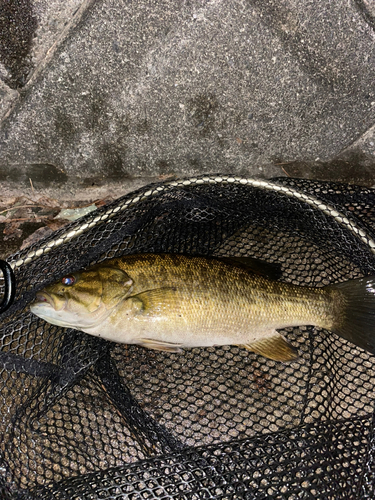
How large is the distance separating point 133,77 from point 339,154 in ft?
6.37

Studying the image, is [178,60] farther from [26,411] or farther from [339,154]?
[26,411]

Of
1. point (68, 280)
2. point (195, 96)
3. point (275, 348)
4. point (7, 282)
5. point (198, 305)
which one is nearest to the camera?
point (7, 282)

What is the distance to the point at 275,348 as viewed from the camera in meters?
2.54

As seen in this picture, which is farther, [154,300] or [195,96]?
[195,96]

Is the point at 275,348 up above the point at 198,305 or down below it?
below

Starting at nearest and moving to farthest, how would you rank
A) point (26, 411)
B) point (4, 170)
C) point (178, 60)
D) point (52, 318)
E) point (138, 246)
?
point (52, 318) → point (26, 411) → point (138, 246) → point (178, 60) → point (4, 170)

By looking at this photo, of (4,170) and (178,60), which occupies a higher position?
(178,60)

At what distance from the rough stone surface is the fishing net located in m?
0.73

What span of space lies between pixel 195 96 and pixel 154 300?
178 centimetres

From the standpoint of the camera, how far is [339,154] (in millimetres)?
3293

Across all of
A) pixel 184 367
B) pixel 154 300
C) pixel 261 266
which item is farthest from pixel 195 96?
pixel 184 367

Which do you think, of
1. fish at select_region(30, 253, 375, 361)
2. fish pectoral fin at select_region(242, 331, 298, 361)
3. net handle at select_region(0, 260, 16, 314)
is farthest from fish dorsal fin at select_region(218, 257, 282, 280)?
net handle at select_region(0, 260, 16, 314)

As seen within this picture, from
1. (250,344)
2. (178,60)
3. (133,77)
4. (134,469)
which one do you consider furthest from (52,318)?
(178,60)

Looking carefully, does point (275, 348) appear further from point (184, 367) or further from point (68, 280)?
point (68, 280)
